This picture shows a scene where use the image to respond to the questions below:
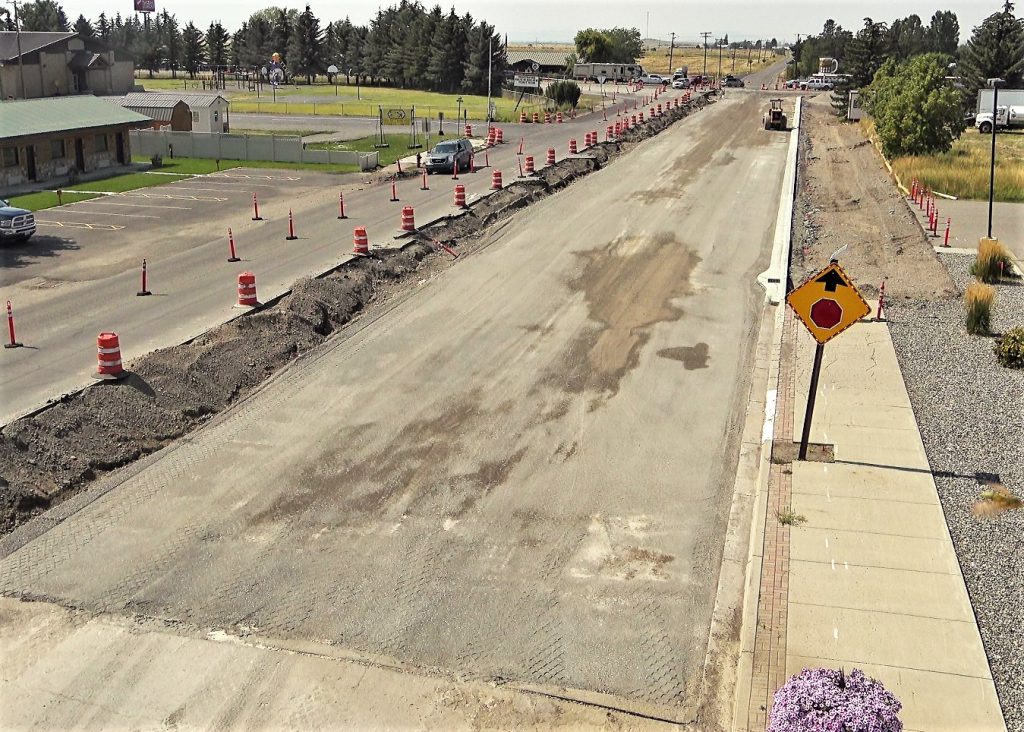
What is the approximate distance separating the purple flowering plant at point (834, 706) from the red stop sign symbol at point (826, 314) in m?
7.19

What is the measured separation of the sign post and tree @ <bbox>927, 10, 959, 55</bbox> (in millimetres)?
164202

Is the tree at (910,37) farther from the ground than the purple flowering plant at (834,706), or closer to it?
farther from the ground

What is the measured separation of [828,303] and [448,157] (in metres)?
34.1

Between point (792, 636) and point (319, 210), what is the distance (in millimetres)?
29949

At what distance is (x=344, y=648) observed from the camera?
10.3 m

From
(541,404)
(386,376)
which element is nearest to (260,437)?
(386,376)

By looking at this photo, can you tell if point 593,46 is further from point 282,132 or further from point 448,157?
point 448,157

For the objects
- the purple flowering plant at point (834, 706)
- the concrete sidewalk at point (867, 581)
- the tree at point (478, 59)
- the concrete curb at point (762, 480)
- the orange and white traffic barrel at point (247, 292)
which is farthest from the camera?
the tree at point (478, 59)

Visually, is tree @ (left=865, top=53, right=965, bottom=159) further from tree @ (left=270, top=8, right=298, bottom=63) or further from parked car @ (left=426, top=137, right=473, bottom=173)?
tree @ (left=270, top=8, right=298, bottom=63)

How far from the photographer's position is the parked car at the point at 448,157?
45969 millimetres

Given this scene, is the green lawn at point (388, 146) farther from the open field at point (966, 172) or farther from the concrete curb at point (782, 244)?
the open field at point (966, 172)

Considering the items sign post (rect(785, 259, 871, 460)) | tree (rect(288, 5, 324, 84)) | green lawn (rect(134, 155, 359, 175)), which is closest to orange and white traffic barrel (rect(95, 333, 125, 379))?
sign post (rect(785, 259, 871, 460))

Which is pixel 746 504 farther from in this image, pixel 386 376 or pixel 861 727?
pixel 386 376

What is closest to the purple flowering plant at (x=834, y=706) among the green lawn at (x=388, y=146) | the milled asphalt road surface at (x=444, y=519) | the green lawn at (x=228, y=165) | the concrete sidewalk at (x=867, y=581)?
the concrete sidewalk at (x=867, y=581)
